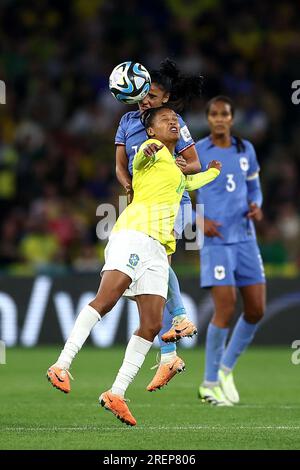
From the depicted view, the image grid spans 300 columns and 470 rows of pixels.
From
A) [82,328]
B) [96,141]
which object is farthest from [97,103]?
[82,328]

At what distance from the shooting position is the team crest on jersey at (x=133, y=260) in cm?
786

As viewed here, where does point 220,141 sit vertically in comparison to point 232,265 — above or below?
above

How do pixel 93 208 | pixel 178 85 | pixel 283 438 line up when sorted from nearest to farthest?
pixel 283 438 < pixel 178 85 < pixel 93 208

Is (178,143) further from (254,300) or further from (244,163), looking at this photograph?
(254,300)

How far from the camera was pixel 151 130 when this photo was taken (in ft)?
27.1

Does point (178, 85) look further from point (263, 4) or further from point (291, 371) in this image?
point (263, 4)

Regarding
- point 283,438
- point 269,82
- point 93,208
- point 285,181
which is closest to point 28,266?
point 93,208

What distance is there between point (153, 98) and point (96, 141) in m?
10.7

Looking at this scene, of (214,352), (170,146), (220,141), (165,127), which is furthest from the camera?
(220,141)

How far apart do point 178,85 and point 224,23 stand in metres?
11.9

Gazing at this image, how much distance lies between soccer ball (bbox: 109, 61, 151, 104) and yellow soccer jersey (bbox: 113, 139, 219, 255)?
55 centimetres

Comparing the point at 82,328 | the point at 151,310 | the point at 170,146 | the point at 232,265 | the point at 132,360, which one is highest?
the point at 170,146

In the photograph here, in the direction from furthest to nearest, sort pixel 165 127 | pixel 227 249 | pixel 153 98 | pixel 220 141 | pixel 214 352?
pixel 220 141 < pixel 227 249 < pixel 214 352 < pixel 153 98 < pixel 165 127

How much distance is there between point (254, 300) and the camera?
10.4 meters
